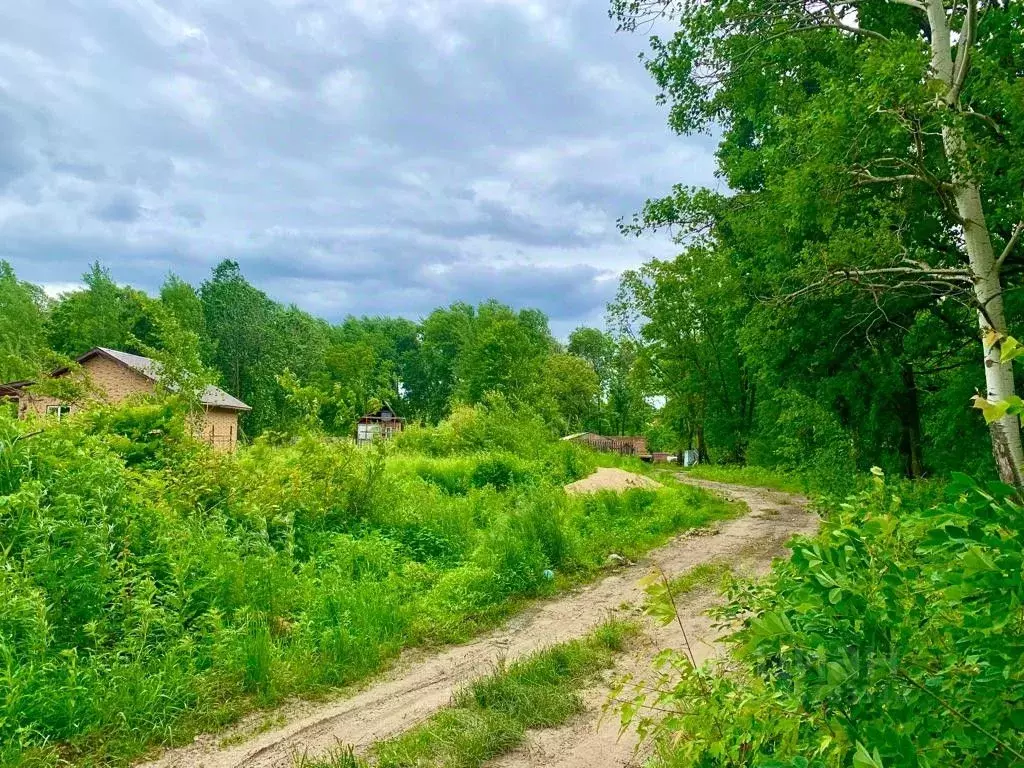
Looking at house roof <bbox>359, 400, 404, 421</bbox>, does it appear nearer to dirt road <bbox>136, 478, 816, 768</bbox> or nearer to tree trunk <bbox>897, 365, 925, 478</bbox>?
dirt road <bbox>136, 478, 816, 768</bbox>

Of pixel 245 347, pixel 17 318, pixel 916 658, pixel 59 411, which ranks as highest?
pixel 17 318

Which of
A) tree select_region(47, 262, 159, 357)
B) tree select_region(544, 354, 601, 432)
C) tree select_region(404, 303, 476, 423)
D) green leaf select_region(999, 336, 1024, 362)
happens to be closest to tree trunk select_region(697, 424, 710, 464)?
tree select_region(544, 354, 601, 432)

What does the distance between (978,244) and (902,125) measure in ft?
6.52

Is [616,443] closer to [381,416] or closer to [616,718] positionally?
[381,416]

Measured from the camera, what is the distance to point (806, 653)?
147cm

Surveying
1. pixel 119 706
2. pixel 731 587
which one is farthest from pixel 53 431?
pixel 731 587

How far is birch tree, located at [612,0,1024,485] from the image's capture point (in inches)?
273

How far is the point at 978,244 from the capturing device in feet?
24.4

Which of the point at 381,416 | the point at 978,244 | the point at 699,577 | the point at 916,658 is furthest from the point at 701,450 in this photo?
the point at 916,658

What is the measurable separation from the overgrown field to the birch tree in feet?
18.4

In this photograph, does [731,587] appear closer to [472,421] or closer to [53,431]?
[53,431]

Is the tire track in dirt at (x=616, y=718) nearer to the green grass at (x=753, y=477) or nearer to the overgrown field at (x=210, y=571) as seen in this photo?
the overgrown field at (x=210, y=571)

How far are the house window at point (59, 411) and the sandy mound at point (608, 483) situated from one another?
857 cm

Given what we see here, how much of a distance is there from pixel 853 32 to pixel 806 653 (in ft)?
33.8
